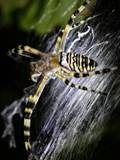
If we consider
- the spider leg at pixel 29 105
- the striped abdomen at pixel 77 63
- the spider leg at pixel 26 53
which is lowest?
the spider leg at pixel 29 105

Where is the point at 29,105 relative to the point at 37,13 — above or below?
below

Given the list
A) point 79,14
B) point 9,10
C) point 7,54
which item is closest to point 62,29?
point 79,14

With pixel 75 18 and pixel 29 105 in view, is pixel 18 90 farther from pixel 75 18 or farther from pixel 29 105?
pixel 75 18

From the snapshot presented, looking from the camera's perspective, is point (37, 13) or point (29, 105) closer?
point (29, 105)

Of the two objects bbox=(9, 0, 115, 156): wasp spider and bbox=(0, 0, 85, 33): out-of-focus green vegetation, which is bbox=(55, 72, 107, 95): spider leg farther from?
bbox=(0, 0, 85, 33): out-of-focus green vegetation

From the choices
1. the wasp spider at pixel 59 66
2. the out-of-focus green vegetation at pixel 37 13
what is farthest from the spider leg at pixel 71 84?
the out-of-focus green vegetation at pixel 37 13

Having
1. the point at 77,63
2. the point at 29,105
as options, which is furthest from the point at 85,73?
the point at 29,105

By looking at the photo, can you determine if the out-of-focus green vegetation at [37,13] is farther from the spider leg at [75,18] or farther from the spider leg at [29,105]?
the spider leg at [29,105]
